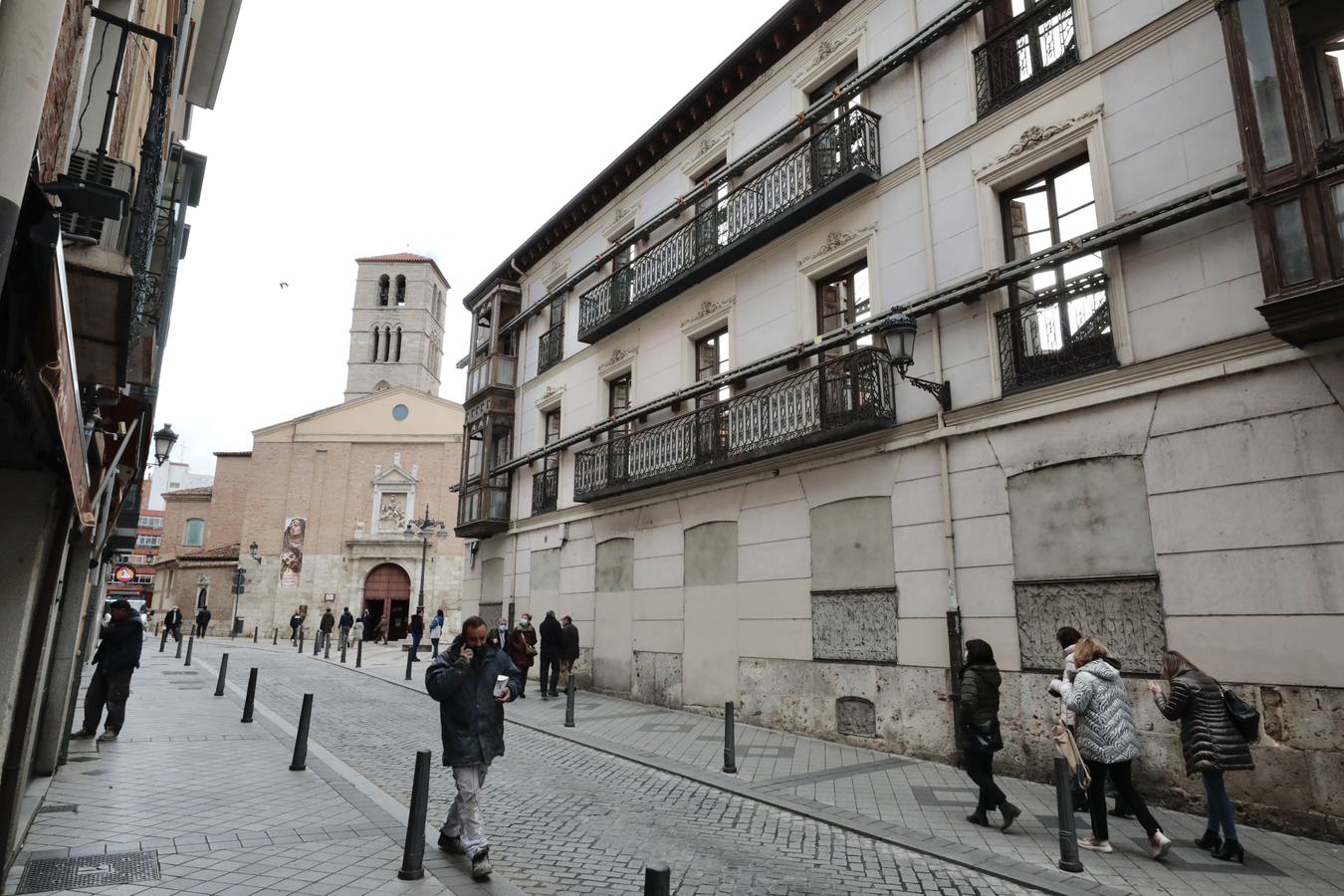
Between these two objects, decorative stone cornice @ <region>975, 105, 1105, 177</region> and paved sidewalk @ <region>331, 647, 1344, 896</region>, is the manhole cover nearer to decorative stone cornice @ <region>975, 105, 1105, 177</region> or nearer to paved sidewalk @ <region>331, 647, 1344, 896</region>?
paved sidewalk @ <region>331, 647, 1344, 896</region>

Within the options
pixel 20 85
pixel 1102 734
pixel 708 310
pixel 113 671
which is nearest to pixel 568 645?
pixel 708 310

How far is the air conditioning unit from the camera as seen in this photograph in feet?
15.7

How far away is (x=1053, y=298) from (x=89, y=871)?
10.5 meters

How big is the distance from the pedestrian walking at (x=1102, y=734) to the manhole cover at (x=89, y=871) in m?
6.88

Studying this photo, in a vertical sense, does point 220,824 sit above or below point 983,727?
below

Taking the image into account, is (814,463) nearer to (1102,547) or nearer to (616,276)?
(1102,547)

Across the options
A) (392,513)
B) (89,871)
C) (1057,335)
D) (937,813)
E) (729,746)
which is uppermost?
(392,513)

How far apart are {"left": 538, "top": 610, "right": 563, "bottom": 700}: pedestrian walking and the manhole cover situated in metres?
10.3

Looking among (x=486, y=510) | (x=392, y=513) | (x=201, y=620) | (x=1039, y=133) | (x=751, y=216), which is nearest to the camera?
(x=1039, y=133)

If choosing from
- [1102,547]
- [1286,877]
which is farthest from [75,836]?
[1102,547]

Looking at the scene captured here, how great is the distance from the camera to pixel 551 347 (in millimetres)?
20453

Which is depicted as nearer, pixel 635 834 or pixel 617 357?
pixel 635 834

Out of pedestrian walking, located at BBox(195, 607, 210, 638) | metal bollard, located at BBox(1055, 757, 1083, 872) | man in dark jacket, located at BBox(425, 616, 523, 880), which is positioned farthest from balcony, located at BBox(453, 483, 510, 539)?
pedestrian walking, located at BBox(195, 607, 210, 638)

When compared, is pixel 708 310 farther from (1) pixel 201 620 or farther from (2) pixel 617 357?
(1) pixel 201 620
